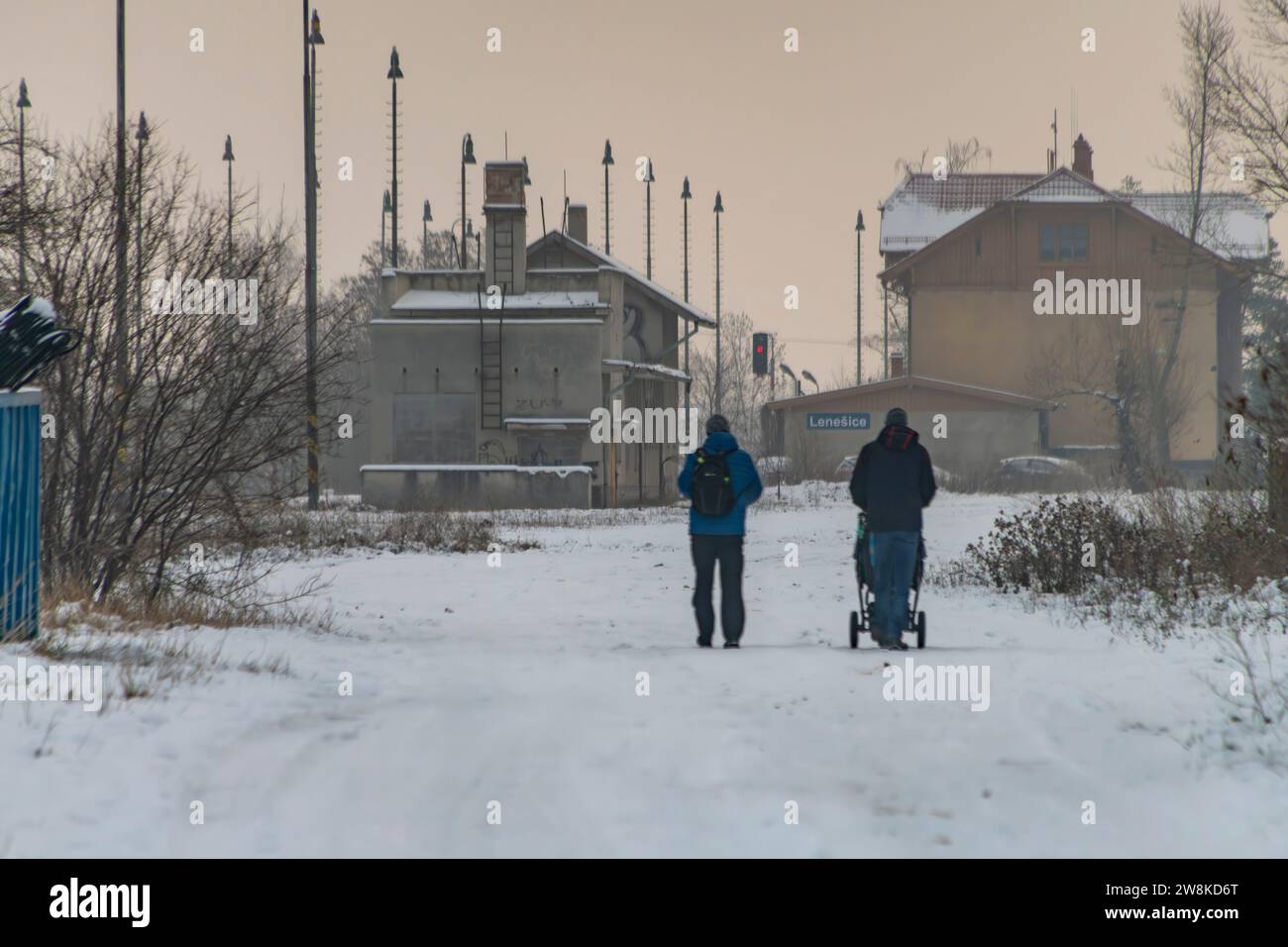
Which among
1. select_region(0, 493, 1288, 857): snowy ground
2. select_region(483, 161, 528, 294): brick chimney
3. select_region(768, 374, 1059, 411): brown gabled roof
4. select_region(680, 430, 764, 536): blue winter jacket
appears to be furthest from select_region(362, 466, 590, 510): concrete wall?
select_region(0, 493, 1288, 857): snowy ground

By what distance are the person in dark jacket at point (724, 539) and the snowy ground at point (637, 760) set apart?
88cm

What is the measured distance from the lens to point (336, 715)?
7020mm

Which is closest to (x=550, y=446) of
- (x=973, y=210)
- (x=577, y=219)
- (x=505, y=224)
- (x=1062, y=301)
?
(x=505, y=224)

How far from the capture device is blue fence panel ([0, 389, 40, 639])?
769cm

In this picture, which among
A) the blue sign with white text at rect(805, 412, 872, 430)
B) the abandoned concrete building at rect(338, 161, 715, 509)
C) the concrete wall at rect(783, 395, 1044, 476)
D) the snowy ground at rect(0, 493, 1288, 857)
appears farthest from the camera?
the blue sign with white text at rect(805, 412, 872, 430)

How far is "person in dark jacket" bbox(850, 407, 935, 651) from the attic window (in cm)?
4279

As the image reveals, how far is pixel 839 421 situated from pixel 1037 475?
7.38 m

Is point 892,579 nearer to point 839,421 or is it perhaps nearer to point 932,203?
point 839,421

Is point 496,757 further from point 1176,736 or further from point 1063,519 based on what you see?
point 1063,519

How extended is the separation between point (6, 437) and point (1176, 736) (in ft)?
22.6

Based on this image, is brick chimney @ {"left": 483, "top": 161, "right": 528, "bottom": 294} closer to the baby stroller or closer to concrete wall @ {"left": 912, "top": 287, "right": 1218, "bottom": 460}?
concrete wall @ {"left": 912, "top": 287, "right": 1218, "bottom": 460}

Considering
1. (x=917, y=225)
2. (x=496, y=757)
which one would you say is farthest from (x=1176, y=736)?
(x=917, y=225)

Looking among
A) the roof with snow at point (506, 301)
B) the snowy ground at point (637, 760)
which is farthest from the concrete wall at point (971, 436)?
the snowy ground at point (637, 760)

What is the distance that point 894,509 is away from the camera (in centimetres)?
1028
